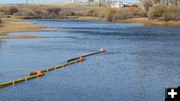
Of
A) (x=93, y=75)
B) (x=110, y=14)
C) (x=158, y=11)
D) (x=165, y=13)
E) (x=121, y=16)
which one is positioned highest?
(x=158, y=11)

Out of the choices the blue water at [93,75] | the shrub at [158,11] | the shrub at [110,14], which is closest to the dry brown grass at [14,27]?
the blue water at [93,75]

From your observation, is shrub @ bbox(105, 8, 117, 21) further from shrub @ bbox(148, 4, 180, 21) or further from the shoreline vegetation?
shrub @ bbox(148, 4, 180, 21)

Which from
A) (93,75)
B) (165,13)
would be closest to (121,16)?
(165,13)

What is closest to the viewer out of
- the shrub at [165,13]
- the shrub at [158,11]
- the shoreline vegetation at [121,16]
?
the shoreline vegetation at [121,16]

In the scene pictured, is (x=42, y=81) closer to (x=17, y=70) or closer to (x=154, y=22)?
(x=17, y=70)

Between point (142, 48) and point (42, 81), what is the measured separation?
22493 mm

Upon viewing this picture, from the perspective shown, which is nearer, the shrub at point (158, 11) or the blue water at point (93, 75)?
the blue water at point (93, 75)

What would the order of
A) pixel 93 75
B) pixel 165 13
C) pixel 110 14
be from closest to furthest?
pixel 93 75, pixel 165 13, pixel 110 14

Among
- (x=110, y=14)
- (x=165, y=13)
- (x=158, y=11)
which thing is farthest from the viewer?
(x=110, y=14)

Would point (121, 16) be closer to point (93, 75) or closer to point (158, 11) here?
point (158, 11)

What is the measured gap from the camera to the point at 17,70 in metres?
27.2

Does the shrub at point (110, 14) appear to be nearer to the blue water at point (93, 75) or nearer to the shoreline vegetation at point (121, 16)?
the shoreline vegetation at point (121, 16)

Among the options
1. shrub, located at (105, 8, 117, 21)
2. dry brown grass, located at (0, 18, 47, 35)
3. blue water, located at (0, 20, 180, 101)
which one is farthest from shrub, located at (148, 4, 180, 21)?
blue water, located at (0, 20, 180, 101)

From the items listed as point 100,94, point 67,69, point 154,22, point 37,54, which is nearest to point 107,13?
point 154,22
